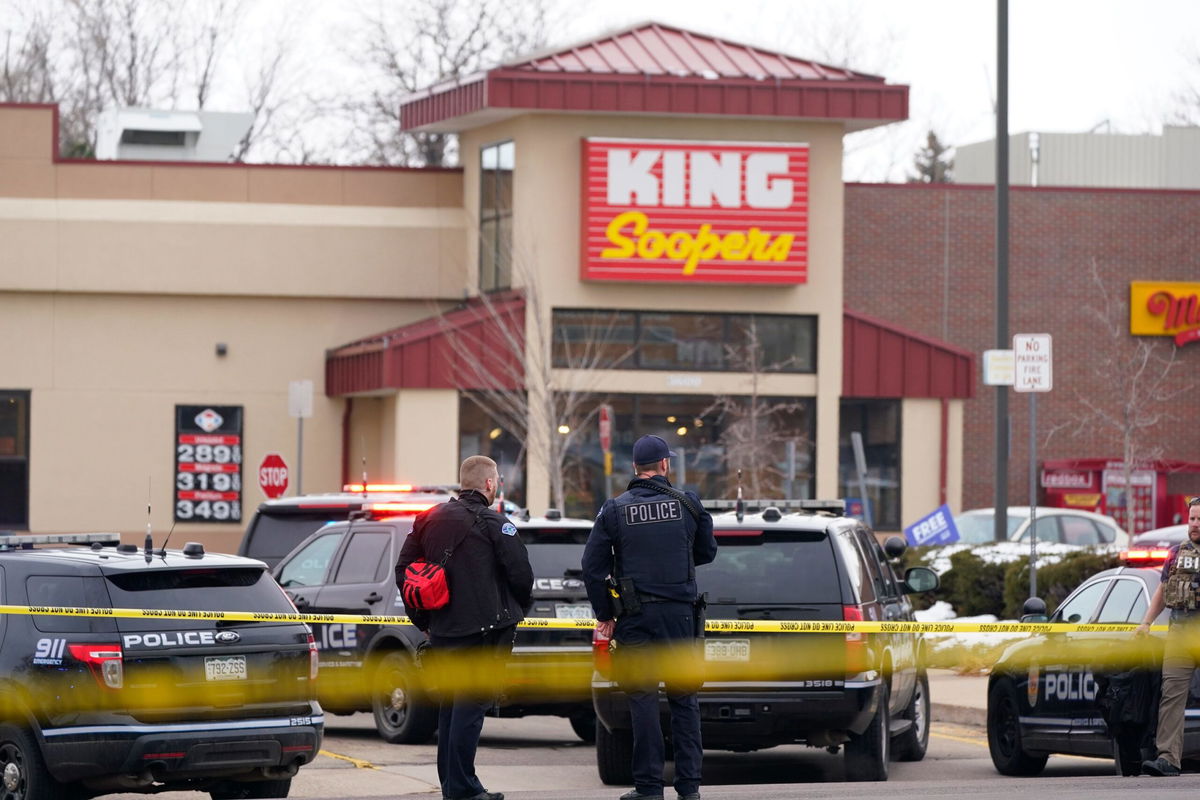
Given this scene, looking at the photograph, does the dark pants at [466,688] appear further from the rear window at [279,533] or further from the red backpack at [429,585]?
the rear window at [279,533]

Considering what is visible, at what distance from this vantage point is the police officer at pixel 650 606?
9984 mm

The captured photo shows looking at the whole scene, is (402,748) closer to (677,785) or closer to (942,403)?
(677,785)

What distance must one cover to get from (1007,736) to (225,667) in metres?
5.49

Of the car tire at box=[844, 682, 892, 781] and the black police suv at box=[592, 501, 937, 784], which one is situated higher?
the black police suv at box=[592, 501, 937, 784]

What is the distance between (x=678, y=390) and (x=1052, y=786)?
2103 centimetres

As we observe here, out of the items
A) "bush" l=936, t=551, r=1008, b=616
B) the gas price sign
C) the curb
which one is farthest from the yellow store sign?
the curb

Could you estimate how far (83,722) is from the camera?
980 centimetres

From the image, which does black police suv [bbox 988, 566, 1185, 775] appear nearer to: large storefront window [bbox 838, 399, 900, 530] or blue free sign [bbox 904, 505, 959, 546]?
blue free sign [bbox 904, 505, 959, 546]

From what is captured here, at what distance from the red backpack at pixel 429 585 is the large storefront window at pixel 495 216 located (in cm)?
2206

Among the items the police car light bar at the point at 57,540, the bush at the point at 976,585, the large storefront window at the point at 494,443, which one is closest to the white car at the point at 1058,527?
the bush at the point at 976,585

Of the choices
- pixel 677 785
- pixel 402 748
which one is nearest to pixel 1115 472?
pixel 402 748

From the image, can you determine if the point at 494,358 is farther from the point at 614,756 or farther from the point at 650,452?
the point at 650,452

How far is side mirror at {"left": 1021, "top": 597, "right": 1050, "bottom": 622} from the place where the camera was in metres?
12.3

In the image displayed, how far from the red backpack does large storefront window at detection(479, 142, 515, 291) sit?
A: 22.1 m
